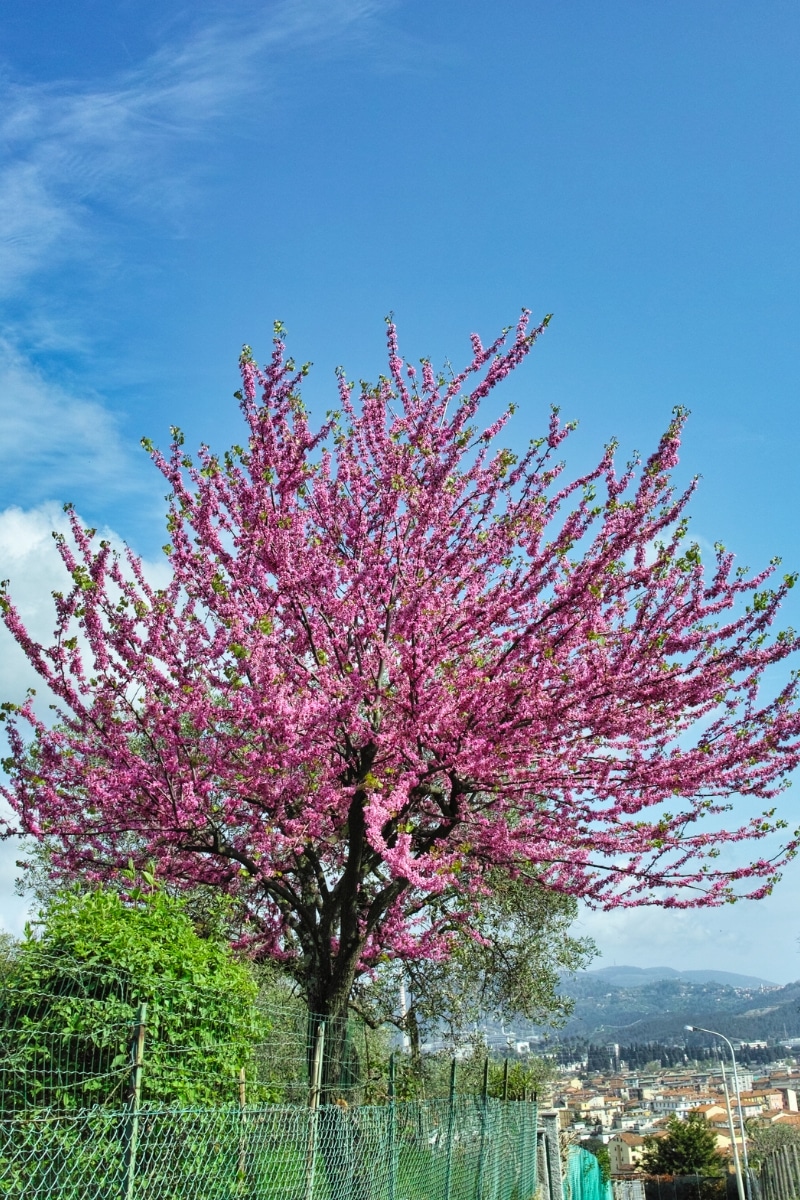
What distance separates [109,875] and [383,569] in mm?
5024

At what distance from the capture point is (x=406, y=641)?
980 cm

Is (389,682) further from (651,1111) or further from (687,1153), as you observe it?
(651,1111)

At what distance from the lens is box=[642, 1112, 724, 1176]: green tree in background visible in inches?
1838

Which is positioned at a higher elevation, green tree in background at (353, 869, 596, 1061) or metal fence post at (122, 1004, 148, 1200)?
green tree in background at (353, 869, 596, 1061)

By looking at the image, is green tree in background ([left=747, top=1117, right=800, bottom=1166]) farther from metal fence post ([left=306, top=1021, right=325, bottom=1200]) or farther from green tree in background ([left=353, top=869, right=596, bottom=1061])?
metal fence post ([left=306, top=1021, right=325, bottom=1200])

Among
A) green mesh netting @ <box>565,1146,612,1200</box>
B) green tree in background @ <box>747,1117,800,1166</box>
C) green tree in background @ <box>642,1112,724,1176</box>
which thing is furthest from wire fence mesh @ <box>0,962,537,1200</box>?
green tree in background @ <box>747,1117,800,1166</box>

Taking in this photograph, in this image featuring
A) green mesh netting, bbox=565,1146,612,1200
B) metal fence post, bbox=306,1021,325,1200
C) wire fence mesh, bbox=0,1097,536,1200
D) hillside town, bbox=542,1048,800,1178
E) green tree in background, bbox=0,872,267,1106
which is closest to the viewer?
wire fence mesh, bbox=0,1097,536,1200

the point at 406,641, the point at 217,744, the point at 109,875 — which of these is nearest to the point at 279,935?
the point at 109,875

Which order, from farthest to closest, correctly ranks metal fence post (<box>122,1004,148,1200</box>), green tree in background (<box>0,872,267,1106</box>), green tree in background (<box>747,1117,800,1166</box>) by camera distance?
green tree in background (<box>747,1117,800,1166</box>) < green tree in background (<box>0,872,267,1106</box>) < metal fence post (<box>122,1004,148,1200</box>)

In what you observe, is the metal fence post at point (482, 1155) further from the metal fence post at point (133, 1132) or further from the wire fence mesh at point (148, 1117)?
the metal fence post at point (133, 1132)

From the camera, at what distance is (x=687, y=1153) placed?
4703cm

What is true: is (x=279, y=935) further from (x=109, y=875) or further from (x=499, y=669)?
(x=499, y=669)

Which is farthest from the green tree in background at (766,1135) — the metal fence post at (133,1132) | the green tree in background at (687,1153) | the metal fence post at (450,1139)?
the metal fence post at (133,1132)

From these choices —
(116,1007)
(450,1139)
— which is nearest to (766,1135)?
(450,1139)
